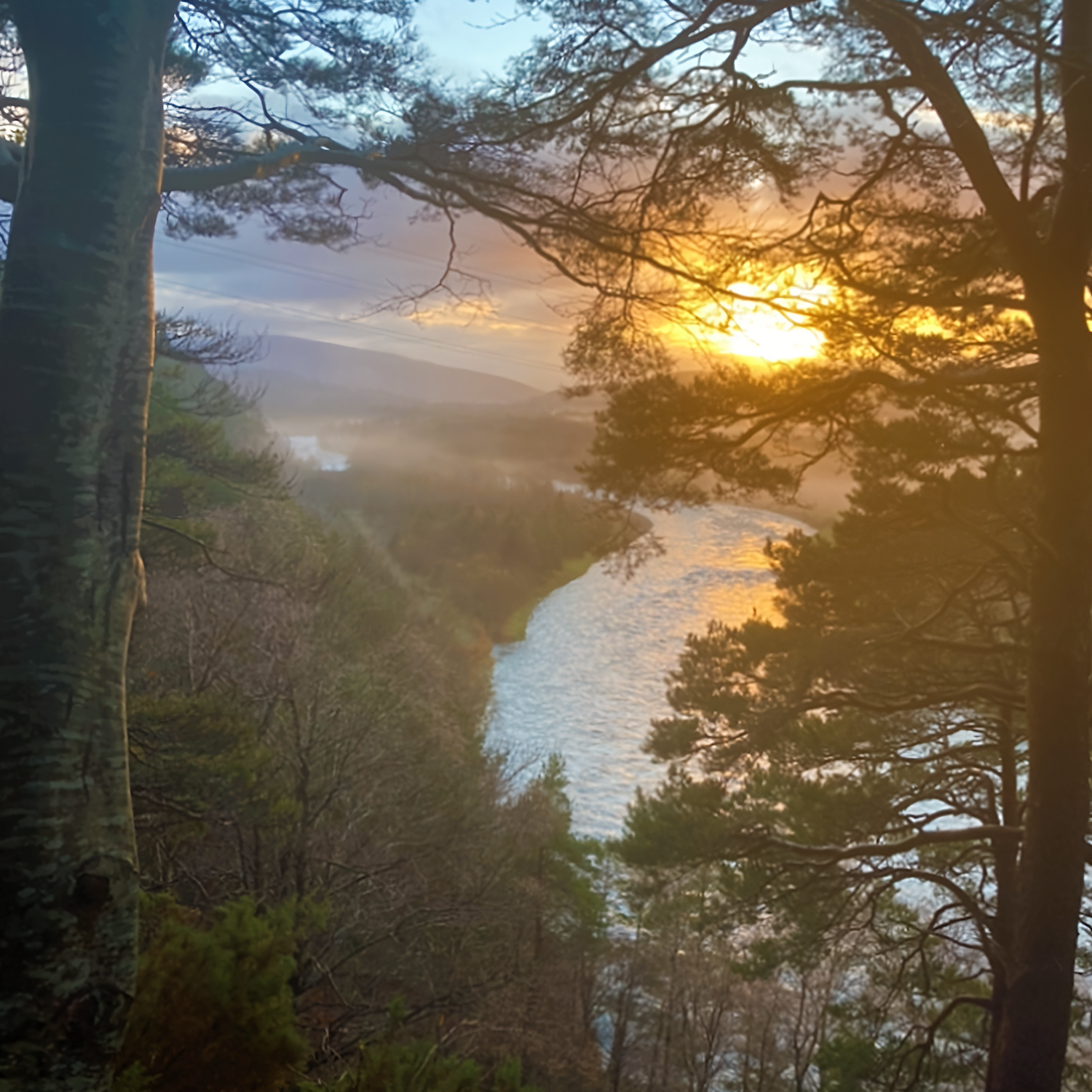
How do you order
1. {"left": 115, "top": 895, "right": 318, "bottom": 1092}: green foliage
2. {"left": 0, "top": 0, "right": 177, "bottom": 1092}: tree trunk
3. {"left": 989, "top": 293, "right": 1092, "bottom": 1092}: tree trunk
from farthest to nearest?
{"left": 989, "top": 293, "right": 1092, "bottom": 1092}: tree trunk → {"left": 115, "top": 895, "right": 318, "bottom": 1092}: green foliage → {"left": 0, "top": 0, "right": 177, "bottom": 1092}: tree trunk

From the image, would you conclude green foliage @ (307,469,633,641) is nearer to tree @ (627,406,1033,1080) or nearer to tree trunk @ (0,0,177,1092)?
tree @ (627,406,1033,1080)

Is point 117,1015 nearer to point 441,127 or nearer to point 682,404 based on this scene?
point 441,127

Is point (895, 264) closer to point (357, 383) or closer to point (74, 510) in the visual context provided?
point (74, 510)

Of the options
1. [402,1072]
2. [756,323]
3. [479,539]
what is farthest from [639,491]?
[479,539]

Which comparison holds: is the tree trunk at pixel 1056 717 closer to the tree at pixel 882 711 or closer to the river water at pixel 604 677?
the tree at pixel 882 711

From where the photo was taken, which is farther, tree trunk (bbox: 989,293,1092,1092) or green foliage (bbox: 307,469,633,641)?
green foliage (bbox: 307,469,633,641)

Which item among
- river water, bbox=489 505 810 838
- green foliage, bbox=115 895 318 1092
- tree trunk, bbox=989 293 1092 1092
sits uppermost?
tree trunk, bbox=989 293 1092 1092

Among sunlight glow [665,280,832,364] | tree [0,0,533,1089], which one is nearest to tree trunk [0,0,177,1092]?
tree [0,0,533,1089]

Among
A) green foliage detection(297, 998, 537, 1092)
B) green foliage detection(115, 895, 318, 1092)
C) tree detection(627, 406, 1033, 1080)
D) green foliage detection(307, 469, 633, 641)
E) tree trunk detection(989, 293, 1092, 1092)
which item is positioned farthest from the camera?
green foliage detection(307, 469, 633, 641)
